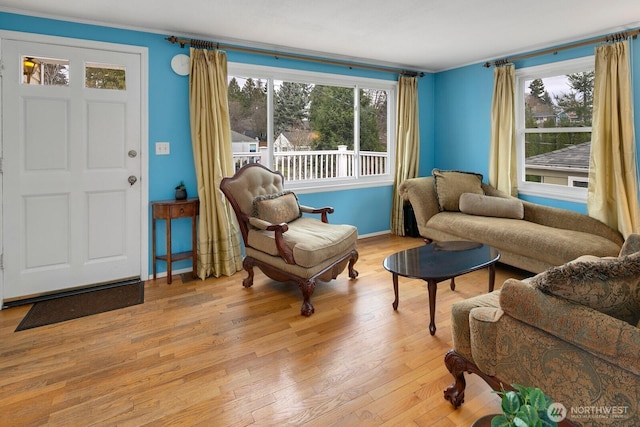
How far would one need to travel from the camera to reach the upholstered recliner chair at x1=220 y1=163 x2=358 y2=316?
295 cm

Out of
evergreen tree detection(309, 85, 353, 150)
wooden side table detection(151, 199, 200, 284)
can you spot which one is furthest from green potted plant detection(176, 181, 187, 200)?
evergreen tree detection(309, 85, 353, 150)

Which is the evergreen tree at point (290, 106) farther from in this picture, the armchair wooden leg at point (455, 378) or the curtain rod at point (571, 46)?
the armchair wooden leg at point (455, 378)

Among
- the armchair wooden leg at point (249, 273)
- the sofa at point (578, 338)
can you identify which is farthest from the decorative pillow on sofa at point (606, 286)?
the armchair wooden leg at point (249, 273)

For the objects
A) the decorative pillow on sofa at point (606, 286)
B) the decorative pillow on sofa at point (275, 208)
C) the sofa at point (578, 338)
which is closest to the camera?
the sofa at point (578, 338)

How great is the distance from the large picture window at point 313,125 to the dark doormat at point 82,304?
1.75 m

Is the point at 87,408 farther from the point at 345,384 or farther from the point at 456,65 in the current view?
the point at 456,65

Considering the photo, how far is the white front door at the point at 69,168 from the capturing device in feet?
9.84

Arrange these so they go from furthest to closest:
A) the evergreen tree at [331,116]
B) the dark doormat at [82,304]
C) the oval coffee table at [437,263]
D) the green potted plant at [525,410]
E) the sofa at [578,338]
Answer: the evergreen tree at [331,116], the dark doormat at [82,304], the oval coffee table at [437,263], the sofa at [578,338], the green potted plant at [525,410]

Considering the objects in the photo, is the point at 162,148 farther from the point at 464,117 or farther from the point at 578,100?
the point at 578,100

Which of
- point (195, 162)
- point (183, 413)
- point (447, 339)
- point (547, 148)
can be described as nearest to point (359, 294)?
point (447, 339)

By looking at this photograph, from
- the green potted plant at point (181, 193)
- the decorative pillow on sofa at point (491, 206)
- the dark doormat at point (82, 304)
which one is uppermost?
the green potted plant at point (181, 193)

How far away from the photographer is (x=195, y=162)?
143 inches

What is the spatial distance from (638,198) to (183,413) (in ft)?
13.3

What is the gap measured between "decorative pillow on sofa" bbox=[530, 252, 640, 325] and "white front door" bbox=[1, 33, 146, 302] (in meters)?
3.38
